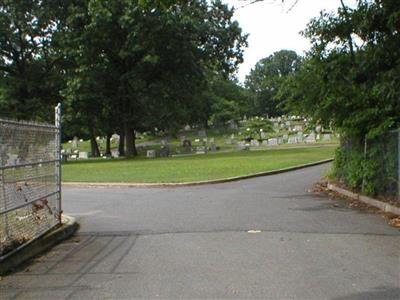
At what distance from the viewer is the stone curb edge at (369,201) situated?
472 inches

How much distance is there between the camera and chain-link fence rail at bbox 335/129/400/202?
42.1 feet

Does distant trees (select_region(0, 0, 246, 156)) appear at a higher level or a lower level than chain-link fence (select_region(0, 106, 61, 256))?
higher

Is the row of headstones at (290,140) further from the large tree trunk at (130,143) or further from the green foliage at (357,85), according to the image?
→ the green foliage at (357,85)

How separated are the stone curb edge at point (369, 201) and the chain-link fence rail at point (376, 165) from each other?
0.19 metres

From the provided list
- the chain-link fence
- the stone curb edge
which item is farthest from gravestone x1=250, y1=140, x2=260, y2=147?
the chain-link fence

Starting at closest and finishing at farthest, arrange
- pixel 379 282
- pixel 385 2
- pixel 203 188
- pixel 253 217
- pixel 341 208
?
pixel 379 282 < pixel 253 217 < pixel 341 208 < pixel 385 2 < pixel 203 188

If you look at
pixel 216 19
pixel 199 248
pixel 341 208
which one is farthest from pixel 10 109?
pixel 199 248

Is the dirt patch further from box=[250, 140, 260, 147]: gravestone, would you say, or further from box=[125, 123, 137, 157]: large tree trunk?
box=[250, 140, 260, 147]: gravestone

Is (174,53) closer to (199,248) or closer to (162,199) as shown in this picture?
(162,199)

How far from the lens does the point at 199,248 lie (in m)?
8.57

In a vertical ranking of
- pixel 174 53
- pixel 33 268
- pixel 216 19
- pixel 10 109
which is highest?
pixel 216 19

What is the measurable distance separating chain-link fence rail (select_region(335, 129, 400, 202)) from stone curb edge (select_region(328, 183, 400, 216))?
0.19 m

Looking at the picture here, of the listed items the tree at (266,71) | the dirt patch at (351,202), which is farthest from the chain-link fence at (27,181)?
the tree at (266,71)

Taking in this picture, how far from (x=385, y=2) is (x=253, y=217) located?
6.51m
